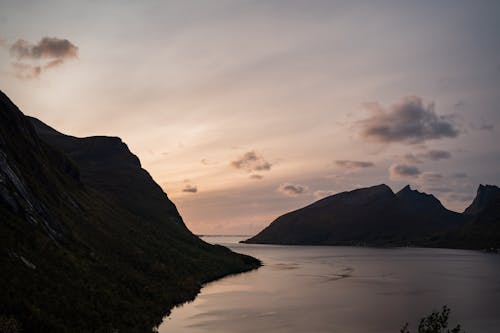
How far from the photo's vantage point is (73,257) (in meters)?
48.9

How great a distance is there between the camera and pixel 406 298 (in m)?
80.0

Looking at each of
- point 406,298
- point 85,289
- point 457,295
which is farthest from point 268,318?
point 457,295

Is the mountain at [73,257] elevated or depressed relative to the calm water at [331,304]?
elevated

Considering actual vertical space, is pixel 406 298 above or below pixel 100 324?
below

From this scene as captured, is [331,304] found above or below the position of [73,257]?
below

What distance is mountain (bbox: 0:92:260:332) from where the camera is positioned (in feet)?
111

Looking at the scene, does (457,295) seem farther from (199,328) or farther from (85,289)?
(85,289)

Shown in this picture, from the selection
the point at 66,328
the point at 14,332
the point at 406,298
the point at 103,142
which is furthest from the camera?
the point at 103,142

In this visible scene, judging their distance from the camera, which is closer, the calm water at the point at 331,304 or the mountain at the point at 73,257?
the mountain at the point at 73,257

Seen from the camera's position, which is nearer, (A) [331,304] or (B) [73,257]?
(B) [73,257]

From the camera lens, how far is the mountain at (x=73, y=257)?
111ft

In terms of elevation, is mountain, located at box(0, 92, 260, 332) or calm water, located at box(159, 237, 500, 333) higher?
mountain, located at box(0, 92, 260, 332)

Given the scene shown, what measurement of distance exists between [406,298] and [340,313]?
22.0 m

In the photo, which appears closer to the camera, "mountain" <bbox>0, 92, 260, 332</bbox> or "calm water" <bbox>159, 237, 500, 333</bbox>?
"mountain" <bbox>0, 92, 260, 332</bbox>
